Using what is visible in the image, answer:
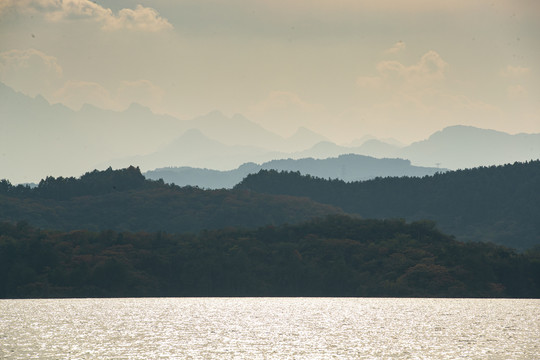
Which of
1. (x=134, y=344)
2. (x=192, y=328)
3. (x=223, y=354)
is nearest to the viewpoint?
(x=223, y=354)

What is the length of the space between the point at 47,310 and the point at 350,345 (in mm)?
99256

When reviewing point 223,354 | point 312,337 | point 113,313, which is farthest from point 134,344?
point 113,313

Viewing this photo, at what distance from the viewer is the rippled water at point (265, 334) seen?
110 meters

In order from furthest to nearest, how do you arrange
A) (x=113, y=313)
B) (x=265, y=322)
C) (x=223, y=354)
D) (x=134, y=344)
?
(x=113, y=313)
(x=265, y=322)
(x=134, y=344)
(x=223, y=354)

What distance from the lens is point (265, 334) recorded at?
140250 millimetres

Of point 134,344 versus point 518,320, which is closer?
point 134,344

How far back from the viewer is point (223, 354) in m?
109

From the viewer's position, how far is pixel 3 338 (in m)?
127

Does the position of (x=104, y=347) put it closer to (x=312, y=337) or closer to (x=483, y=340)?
(x=312, y=337)

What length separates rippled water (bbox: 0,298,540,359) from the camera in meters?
110

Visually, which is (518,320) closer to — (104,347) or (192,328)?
(192,328)

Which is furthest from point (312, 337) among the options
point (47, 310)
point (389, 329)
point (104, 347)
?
point (47, 310)

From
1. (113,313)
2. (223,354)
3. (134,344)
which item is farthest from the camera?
(113,313)

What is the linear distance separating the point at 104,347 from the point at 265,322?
182 feet
